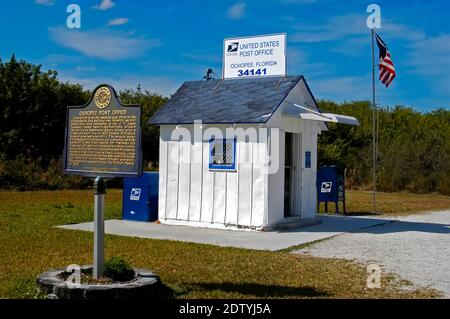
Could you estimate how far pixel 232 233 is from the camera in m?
12.8

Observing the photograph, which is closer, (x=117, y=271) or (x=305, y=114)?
(x=117, y=271)

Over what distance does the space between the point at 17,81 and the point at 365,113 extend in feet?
64.6

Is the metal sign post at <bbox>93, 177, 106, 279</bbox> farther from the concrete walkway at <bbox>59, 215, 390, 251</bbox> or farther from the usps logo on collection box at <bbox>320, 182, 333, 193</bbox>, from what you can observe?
the usps logo on collection box at <bbox>320, 182, 333, 193</bbox>

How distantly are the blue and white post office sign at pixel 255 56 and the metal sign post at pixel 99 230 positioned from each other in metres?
7.63

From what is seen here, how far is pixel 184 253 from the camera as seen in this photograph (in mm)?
10055

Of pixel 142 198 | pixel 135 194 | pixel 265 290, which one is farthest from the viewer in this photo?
pixel 135 194

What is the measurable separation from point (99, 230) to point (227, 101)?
24.3 ft

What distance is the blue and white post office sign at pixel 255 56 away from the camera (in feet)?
45.8

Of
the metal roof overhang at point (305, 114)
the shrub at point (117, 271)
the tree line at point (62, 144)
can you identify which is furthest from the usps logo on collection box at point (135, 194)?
the tree line at point (62, 144)

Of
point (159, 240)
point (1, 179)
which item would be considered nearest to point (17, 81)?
point (1, 179)

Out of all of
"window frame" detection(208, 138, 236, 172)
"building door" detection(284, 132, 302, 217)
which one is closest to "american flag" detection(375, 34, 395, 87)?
"building door" detection(284, 132, 302, 217)

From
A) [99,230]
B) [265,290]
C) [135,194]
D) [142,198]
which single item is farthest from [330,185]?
[99,230]

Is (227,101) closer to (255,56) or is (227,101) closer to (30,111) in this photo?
(255,56)
